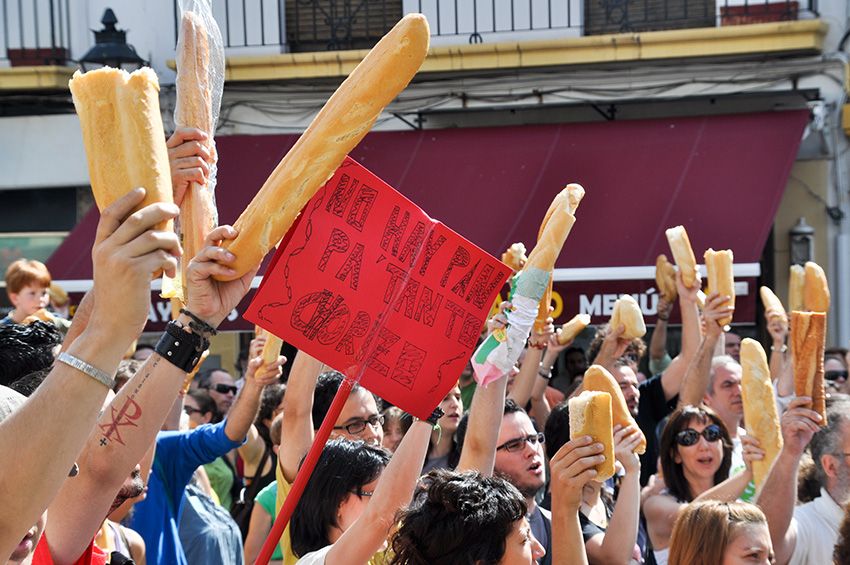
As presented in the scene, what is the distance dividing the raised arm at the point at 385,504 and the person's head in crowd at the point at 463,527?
0.18 feet

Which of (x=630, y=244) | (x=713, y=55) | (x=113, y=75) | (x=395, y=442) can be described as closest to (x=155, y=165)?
(x=113, y=75)

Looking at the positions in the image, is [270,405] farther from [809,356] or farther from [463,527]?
[463,527]

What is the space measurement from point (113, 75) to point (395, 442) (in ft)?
9.83

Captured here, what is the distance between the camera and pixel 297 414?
4230 mm

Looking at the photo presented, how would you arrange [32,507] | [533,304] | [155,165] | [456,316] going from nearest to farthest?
[32,507] → [155,165] → [456,316] → [533,304]

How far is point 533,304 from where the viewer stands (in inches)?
149

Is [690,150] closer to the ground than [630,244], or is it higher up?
higher up

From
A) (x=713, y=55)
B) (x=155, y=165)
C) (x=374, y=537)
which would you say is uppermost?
(x=713, y=55)

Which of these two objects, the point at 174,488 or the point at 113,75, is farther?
the point at 174,488

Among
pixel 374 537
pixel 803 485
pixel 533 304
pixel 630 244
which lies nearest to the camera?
pixel 374 537

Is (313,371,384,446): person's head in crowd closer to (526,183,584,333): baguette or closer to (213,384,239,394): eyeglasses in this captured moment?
(526,183,584,333): baguette

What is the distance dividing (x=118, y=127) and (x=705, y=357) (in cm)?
426

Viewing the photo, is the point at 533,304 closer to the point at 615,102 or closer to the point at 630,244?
the point at 630,244

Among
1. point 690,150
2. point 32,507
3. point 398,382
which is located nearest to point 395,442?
point 398,382
